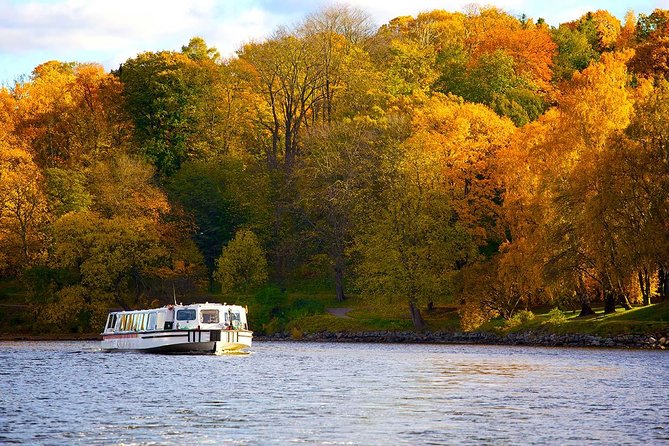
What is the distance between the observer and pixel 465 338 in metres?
88.9

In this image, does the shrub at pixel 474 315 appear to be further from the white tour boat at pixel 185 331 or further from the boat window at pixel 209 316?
the boat window at pixel 209 316

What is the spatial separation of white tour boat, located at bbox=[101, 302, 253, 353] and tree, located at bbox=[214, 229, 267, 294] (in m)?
26.5

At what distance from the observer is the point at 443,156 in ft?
316

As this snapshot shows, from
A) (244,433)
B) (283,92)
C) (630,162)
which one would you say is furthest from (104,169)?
(244,433)

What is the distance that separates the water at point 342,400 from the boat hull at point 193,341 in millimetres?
6225

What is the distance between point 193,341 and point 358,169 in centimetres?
Result: 3588

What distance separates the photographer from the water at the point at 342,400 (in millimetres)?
30938

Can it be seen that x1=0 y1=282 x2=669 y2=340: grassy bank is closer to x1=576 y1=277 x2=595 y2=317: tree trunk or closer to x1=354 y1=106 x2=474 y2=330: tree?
x1=576 y1=277 x2=595 y2=317: tree trunk

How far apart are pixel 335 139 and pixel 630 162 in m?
40.9

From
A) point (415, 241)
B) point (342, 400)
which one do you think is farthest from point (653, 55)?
point (342, 400)

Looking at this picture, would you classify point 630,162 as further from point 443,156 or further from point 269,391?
point 269,391

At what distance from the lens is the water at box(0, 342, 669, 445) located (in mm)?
30938

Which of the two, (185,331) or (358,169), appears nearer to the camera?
(185,331)

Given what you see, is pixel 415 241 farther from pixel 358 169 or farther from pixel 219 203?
pixel 219 203
